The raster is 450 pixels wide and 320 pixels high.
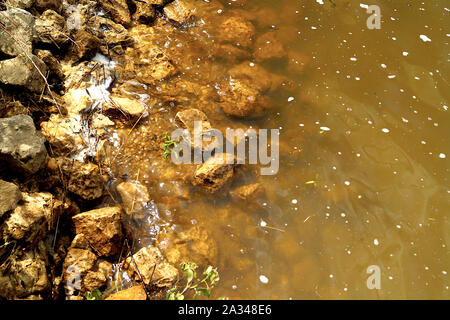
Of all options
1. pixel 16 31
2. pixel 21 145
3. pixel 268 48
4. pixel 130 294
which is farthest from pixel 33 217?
pixel 268 48

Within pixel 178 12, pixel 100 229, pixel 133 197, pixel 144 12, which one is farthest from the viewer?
pixel 178 12

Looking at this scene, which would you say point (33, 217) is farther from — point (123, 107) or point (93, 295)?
point (123, 107)

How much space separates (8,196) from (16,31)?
1.67m

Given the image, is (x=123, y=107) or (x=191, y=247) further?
(x=123, y=107)

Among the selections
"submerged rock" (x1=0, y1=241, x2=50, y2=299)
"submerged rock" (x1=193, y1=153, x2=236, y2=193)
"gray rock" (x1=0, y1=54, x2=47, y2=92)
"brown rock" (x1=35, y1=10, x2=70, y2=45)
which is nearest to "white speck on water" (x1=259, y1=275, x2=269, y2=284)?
"submerged rock" (x1=193, y1=153, x2=236, y2=193)

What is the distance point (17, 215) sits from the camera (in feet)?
7.04

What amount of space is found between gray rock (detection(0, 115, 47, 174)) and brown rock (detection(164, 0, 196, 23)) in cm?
249

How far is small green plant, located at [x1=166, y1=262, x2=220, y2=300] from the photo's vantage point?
7.82ft

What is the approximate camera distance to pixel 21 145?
228 cm

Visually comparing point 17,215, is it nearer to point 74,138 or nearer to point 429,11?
point 74,138

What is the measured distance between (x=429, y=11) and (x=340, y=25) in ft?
4.48

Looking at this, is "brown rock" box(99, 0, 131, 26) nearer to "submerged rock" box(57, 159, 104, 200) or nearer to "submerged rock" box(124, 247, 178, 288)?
"submerged rock" box(57, 159, 104, 200)

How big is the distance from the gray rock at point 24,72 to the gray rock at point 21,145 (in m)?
0.46

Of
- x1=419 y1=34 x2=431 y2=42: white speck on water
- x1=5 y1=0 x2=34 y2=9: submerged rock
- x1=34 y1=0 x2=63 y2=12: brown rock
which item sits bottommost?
x1=419 y1=34 x2=431 y2=42: white speck on water
